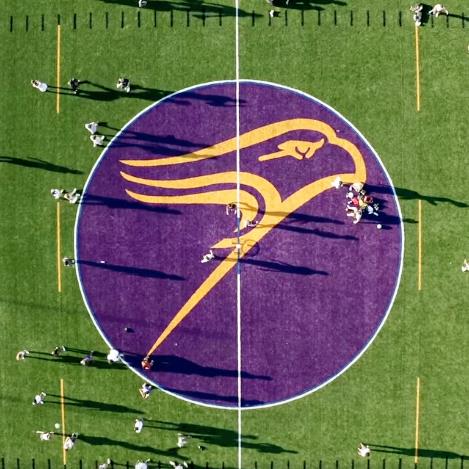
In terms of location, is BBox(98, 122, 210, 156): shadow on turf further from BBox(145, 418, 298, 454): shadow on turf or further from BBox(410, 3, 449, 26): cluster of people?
BBox(145, 418, 298, 454): shadow on turf

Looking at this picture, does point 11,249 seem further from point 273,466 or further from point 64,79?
point 273,466

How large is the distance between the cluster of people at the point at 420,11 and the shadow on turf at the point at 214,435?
12460mm

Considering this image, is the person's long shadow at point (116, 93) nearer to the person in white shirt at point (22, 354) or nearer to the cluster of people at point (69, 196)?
the cluster of people at point (69, 196)

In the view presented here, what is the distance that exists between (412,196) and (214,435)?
8708 millimetres

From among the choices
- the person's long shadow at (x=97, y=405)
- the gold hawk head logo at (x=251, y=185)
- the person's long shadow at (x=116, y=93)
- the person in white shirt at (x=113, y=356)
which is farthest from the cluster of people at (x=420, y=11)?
the person's long shadow at (x=97, y=405)

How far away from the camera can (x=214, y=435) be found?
53.1ft

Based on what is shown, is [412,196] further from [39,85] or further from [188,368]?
[39,85]

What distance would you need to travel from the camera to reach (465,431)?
1594cm

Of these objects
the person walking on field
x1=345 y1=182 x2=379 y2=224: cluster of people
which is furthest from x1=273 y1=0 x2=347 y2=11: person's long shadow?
x1=345 y1=182 x2=379 y2=224: cluster of people

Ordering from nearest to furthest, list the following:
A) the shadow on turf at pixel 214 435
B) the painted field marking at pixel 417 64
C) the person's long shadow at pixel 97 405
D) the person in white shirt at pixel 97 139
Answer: the painted field marking at pixel 417 64, the person in white shirt at pixel 97 139, the shadow on turf at pixel 214 435, the person's long shadow at pixel 97 405

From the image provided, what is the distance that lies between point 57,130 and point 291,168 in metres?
6.68

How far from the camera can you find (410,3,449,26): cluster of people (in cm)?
1573

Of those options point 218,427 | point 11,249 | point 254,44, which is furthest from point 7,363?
point 254,44

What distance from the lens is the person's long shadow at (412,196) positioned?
1588 cm
